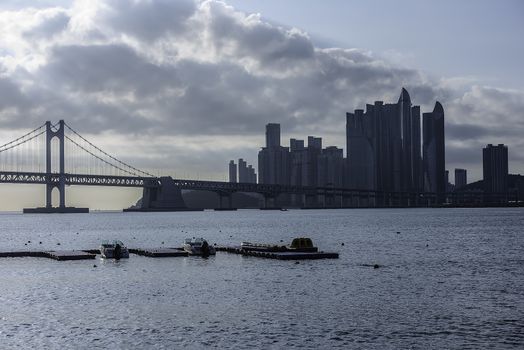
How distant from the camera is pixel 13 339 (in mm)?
31281

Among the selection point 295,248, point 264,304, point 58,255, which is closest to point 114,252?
point 58,255

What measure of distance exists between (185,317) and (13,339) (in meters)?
7.59

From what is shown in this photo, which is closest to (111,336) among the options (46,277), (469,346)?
(469,346)

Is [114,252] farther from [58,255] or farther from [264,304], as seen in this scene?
[264,304]

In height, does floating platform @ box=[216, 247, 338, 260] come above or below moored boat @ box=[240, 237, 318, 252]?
below

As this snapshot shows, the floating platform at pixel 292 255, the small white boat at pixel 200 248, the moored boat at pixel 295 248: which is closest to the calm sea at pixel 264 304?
the floating platform at pixel 292 255

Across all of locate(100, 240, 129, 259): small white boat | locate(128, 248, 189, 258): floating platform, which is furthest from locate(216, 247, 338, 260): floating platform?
locate(100, 240, 129, 259): small white boat

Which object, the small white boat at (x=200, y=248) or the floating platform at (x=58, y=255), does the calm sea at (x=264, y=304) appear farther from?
the small white boat at (x=200, y=248)

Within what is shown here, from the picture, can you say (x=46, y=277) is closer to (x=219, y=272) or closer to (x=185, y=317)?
(x=219, y=272)

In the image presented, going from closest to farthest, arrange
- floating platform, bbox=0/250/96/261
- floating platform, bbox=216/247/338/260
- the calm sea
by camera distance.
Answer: the calm sea → floating platform, bbox=216/247/338/260 → floating platform, bbox=0/250/96/261

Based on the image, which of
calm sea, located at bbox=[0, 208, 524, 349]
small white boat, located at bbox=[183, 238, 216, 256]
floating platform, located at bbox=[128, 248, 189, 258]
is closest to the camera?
calm sea, located at bbox=[0, 208, 524, 349]

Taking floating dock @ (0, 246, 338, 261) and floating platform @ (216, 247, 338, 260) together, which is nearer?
floating platform @ (216, 247, 338, 260)

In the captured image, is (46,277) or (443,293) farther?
(46,277)

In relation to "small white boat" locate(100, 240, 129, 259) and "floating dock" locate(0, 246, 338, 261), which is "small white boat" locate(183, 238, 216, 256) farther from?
"small white boat" locate(100, 240, 129, 259)
